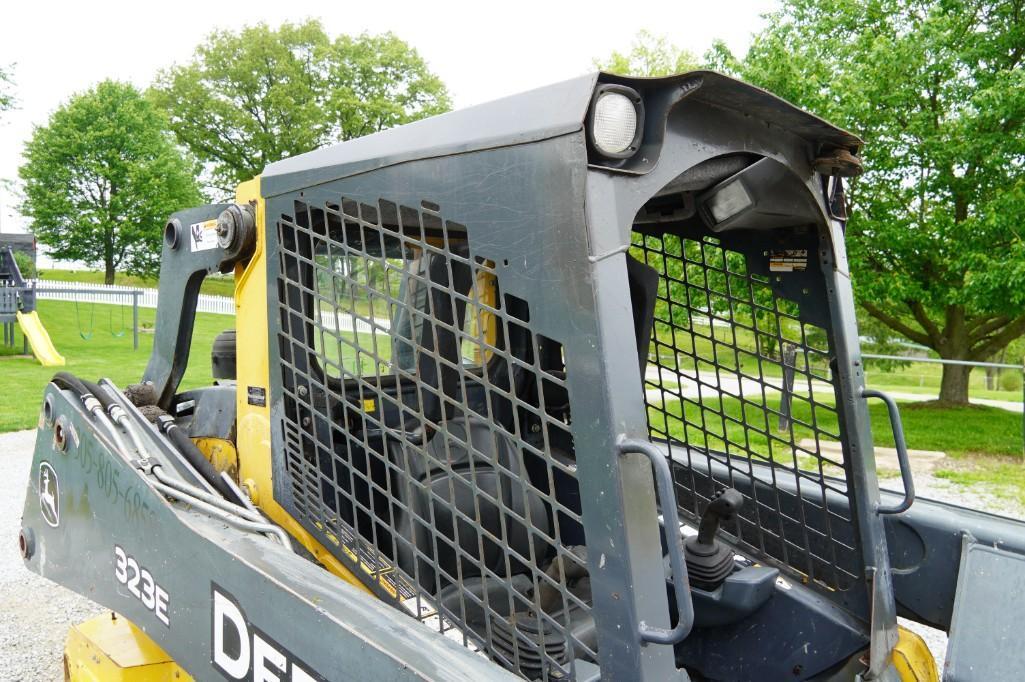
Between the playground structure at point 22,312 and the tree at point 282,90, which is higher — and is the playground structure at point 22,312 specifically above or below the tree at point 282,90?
below

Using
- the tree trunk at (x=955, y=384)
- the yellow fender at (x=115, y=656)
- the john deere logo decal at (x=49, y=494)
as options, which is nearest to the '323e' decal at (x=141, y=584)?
the yellow fender at (x=115, y=656)

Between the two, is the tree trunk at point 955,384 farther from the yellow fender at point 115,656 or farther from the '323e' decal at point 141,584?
the '323e' decal at point 141,584

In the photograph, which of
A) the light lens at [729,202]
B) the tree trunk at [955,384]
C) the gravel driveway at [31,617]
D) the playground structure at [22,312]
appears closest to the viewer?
the light lens at [729,202]

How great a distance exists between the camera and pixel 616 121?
1453 mm

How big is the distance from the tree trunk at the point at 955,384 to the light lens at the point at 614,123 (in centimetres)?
1483

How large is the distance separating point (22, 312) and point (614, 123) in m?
21.4

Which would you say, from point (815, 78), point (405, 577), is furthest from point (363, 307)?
point (815, 78)

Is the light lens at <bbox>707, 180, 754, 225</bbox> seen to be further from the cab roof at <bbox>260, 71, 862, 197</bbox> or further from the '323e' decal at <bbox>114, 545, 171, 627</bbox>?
the '323e' decal at <bbox>114, 545, 171, 627</bbox>

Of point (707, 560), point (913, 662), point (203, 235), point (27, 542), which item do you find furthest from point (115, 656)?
point (913, 662)

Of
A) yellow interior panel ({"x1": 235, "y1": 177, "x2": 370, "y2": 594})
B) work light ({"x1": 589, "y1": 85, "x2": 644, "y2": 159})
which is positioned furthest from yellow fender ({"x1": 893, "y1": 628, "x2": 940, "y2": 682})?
work light ({"x1": 589, "y1": 85, "x2": 644, "y2": 159})

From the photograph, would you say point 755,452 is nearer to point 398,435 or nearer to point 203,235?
point 398,435

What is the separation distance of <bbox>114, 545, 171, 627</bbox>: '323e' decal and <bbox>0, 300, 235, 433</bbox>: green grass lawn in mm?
9626

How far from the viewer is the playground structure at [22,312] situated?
1768 centimetres

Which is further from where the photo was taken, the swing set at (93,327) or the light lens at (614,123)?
the swing set at (93,327)
